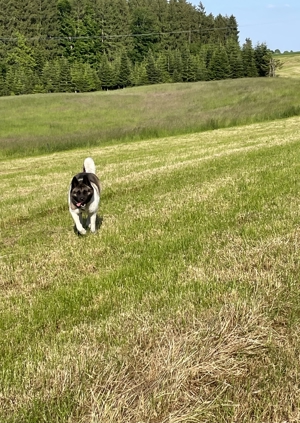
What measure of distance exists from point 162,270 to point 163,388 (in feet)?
7.15

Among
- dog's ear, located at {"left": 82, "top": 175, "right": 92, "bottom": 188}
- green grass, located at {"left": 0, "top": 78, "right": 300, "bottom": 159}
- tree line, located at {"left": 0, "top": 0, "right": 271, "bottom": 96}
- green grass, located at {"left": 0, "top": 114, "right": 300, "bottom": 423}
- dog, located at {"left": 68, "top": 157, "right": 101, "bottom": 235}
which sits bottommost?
green grass, located at {"left": 0, "top": 114, "right": 300, "bottom": 423}

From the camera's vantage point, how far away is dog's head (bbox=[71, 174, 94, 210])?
6.67 metres

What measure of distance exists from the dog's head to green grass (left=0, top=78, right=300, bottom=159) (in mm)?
19837

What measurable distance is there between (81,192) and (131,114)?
37566 millimetres

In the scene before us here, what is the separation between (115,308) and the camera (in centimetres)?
368

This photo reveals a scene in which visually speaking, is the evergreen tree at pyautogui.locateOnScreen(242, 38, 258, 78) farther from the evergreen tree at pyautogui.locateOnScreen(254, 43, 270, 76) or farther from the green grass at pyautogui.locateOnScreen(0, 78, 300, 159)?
the green grass at pyautogui.locateOnScreen(0, 78, 300, 159)

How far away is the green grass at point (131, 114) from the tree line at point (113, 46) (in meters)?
27.0

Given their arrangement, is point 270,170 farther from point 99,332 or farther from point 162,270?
point 99,332

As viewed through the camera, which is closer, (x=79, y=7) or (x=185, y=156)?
(x=185, y=156)

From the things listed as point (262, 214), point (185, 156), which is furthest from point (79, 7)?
point (262, 214)

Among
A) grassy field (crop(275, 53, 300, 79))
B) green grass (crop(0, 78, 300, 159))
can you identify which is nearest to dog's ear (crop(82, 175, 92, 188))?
green grass (crop(0, 78, 300, 159))

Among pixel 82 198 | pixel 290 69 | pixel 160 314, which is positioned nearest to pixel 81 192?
pixel 82 198

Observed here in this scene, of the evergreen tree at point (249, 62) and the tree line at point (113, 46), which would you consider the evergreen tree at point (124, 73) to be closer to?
the tree line at point (113, 46)

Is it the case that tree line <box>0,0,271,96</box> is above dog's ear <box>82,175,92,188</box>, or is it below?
above
